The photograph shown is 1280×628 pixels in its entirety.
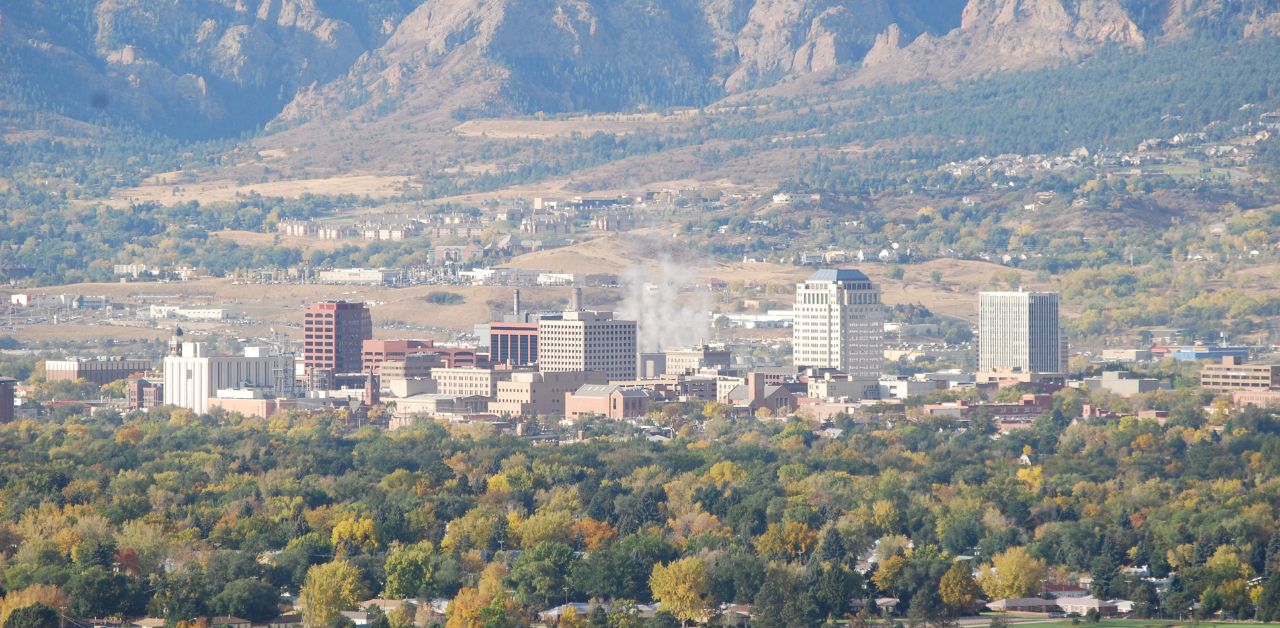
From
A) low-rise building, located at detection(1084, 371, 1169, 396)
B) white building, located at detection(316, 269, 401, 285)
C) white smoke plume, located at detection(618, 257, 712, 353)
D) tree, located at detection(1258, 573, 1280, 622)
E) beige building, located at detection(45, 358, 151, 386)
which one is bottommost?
tree, located at detection(1258, 573, 1280, 622)

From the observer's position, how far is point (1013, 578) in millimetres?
83062

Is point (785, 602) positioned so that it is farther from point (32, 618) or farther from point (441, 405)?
point (441, 405)

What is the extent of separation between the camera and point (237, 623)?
252 feet

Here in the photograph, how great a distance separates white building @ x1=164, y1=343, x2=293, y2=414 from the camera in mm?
147000

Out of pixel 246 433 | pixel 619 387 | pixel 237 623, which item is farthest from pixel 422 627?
pixel 619 387

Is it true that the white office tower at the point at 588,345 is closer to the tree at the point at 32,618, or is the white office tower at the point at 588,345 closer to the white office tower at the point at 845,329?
the white office tower at the point at 845,329

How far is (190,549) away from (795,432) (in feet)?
144

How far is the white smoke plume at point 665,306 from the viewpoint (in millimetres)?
171375

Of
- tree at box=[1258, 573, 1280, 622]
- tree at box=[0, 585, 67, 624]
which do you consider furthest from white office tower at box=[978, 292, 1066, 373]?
tree at box=[0, 585, 67, 624]

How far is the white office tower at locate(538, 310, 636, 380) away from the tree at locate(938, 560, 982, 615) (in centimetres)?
7168

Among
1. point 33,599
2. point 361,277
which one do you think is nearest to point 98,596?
point 33,599

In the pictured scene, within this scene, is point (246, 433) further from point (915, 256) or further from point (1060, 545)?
point (915, 256)

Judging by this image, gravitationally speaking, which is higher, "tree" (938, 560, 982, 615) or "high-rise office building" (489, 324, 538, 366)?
"high-rise office building" (489, 324, 538, 366)

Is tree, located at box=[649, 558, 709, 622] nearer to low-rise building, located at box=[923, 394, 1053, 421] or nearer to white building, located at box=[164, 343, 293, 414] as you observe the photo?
low-rise building, located at box=[923, 394, 1053, 421]
